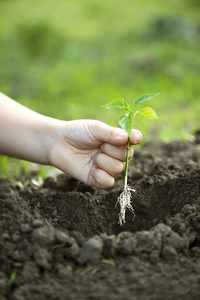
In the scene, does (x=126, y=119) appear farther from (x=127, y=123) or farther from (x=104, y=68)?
(x=104, y=68)

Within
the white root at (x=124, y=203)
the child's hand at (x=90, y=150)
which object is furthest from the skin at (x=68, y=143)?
the white root at (x=124, y=203)

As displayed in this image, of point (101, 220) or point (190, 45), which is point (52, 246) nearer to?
point (101, 220)

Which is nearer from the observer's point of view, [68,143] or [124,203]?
[124,203]

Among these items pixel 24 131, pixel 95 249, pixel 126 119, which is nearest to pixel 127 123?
pixel 126 119

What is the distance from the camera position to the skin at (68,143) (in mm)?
2176

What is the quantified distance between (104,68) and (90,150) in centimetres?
633

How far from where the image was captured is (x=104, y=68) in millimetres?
8445

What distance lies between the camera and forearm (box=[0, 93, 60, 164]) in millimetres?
2452

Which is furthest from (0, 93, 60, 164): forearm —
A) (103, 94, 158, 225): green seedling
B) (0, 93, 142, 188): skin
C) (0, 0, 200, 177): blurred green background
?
(0, 0, 200, 177): blurred green background

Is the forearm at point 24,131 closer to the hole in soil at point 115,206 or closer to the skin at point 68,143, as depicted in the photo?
the skin at point 68,143

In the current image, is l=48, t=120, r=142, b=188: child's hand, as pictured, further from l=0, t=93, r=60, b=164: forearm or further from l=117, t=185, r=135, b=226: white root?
l=117, t=185, r=135, b=226: white root

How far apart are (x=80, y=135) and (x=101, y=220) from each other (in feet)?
1.62

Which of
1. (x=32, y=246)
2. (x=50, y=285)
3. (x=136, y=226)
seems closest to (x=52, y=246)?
(x=32, y=246)

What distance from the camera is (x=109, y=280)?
1.49 m
